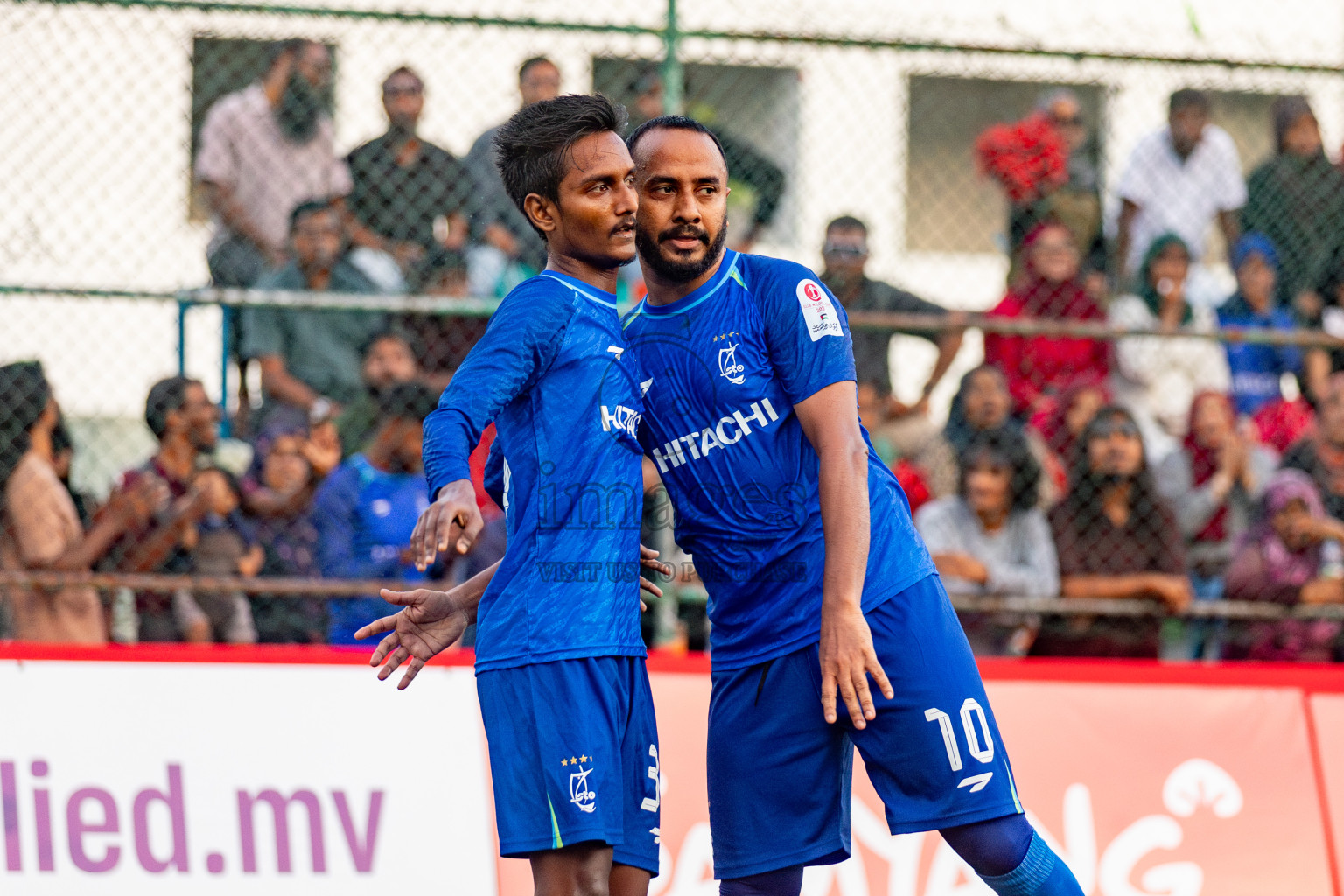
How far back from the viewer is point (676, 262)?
3070 millimetres

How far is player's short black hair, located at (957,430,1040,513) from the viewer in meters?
5.55

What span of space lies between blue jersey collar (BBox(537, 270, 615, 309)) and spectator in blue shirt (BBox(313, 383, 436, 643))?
244 centimetres

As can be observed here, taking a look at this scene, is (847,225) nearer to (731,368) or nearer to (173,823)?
(731,368)

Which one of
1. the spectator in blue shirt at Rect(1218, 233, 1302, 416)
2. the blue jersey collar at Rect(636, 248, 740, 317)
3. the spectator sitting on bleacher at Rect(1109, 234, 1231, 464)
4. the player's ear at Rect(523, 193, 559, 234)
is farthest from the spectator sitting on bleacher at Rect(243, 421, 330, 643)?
the spectator in blue shirt at Rect(1218, 233, 1302, 416)

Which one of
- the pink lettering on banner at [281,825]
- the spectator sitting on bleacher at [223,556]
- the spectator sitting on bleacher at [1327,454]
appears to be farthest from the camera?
the spectator sitting on bleacher at [1327,454]

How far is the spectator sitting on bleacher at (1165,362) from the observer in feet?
21.1

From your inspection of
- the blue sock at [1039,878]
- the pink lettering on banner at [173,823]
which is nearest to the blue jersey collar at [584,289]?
the blue sock at [1039,878]

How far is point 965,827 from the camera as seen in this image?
10.0 ft

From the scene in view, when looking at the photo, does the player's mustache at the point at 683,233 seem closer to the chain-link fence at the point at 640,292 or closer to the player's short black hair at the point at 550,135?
the player's short black hair at the point at 550,135

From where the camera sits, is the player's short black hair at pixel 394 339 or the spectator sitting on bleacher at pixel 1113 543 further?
the player's short black hair at pixel 394 339

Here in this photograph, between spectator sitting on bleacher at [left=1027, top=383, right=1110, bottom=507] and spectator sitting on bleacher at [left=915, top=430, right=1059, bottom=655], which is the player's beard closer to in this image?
spectator sitting on bleacher at [left=915, top=430, right=1059, bottom=655]

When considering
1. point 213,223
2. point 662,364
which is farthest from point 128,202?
point 662,364

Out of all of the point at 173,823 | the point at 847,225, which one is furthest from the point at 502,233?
the point at 173,823

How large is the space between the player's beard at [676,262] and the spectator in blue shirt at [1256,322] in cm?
411
